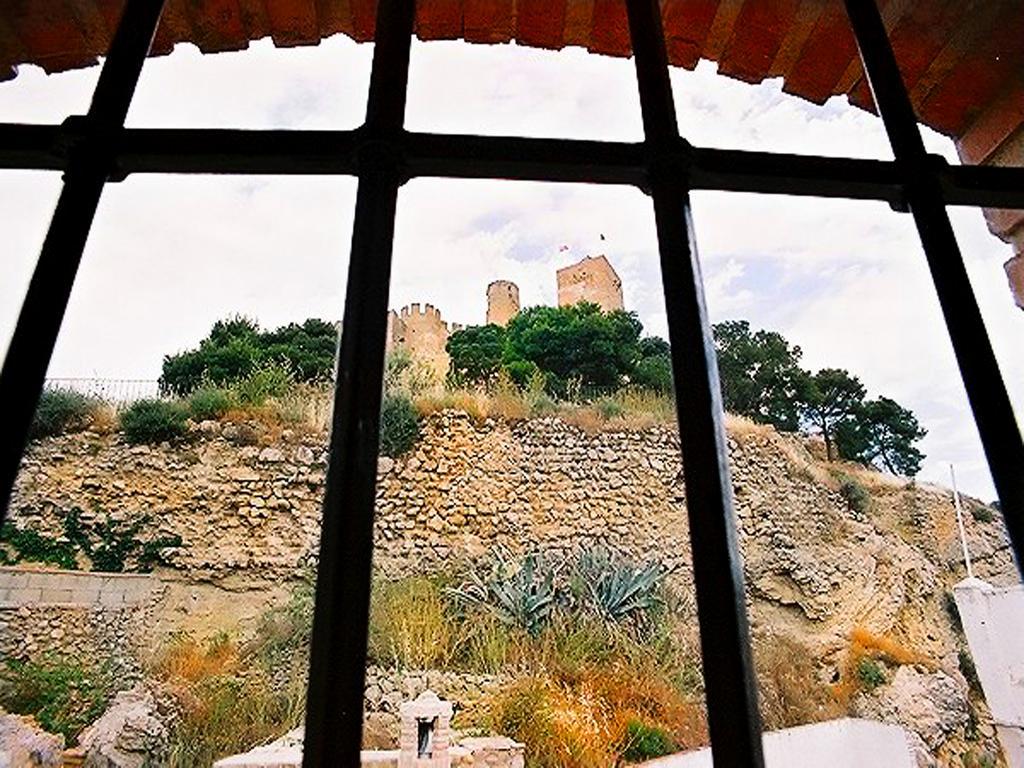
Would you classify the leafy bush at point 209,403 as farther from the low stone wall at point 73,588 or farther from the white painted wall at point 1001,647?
the white painted wall at point 1001,647

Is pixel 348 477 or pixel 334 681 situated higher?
pixel 348 477

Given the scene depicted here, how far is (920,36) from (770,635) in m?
7.90

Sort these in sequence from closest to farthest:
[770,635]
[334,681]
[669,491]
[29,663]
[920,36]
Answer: [334,681]
[920,36]
[29,663]
[770,635]
[669,491]

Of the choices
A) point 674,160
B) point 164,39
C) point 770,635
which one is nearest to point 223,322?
point 770,635

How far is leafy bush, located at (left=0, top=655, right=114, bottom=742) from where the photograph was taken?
18.8 feet

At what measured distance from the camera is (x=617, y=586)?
7.54 meters

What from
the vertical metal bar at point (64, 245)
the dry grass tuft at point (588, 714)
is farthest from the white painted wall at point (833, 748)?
the vertical metal bar at point (64, 245)

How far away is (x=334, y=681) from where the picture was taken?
0.33 meters

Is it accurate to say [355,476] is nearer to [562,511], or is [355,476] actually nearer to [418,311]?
[562,511]

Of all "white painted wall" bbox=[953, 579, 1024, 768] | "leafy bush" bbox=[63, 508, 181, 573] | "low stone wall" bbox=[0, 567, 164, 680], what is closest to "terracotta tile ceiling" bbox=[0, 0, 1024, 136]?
"white painted wall" bbox=[953, 579, 1024, 768]

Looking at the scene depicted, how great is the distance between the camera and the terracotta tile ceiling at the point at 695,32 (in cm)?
83

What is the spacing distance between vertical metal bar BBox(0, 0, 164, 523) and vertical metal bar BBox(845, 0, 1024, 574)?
0.63m

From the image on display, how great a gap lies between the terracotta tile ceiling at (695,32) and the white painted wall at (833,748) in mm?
5546

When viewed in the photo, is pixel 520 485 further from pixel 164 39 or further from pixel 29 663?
pixel 164 39
